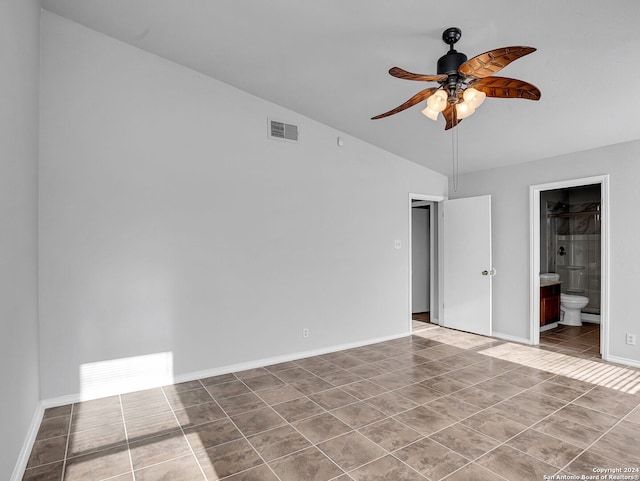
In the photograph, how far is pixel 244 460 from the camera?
2246 mm

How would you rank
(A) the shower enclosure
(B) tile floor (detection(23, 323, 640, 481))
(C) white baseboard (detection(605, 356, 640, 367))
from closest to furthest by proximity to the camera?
1. (B) tile floor (detection(23, 323, 640, 481))
2. (C) white baseboard (detection(605, 356, 640, 367))
3. (A) the shower enclosure

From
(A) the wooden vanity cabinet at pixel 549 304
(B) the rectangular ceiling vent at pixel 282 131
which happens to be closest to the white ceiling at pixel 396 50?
(B) the rectangular ceiling vent at pixel 282 131

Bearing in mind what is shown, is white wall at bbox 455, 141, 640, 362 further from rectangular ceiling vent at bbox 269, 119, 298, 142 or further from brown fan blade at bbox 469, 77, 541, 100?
rectangular ceiling vent at bbox 269, 119, 298, 142

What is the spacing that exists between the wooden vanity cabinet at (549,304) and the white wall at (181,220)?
8.75 feet

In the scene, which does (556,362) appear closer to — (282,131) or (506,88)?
(506,88)

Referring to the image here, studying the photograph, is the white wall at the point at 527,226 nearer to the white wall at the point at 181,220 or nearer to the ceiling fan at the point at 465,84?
the white wall at the point at 181,220

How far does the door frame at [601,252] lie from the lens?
4.03 metres

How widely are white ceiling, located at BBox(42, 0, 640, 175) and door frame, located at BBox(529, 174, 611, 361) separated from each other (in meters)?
0.46

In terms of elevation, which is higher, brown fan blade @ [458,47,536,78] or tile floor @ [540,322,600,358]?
brown fan blade @ [458,47,536,78]

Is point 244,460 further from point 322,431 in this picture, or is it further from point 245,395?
point 245,395

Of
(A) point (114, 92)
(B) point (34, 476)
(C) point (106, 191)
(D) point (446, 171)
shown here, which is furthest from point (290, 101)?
(B) point (34, 476)

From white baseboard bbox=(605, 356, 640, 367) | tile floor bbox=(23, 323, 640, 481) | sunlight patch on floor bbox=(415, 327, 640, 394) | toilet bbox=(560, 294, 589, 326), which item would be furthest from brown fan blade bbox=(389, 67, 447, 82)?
toilet bbox=(560, 294, 589, 326)

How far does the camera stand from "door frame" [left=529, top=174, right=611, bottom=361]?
13.2 feet

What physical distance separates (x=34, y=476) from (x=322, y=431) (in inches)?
69.4
